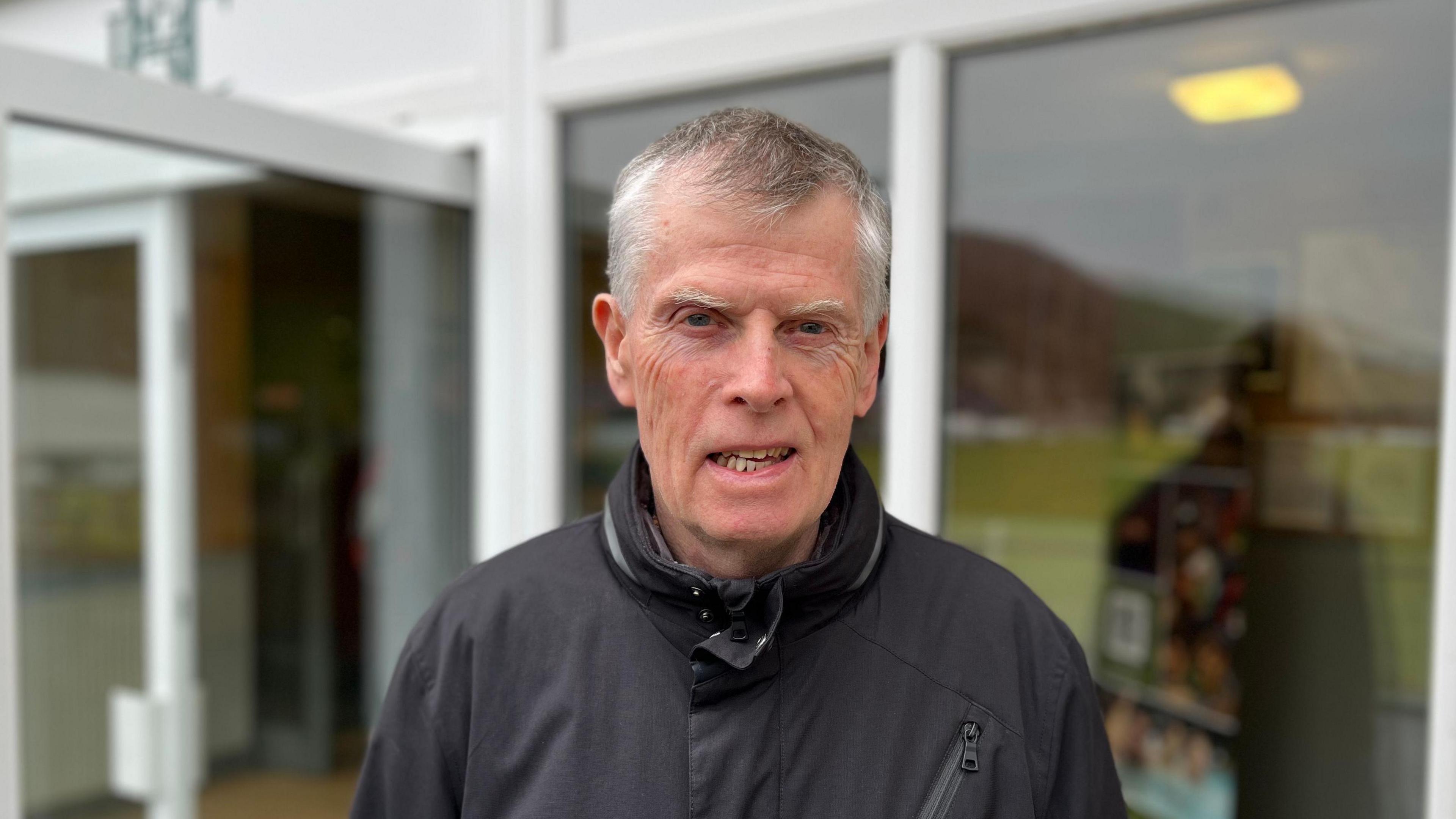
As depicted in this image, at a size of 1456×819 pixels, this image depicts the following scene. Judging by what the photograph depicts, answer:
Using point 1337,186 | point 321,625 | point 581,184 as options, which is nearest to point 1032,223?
point 1337,186

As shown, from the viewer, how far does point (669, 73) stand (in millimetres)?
2848

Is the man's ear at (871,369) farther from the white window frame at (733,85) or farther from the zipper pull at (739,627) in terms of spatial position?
the white window frame at (733,85)

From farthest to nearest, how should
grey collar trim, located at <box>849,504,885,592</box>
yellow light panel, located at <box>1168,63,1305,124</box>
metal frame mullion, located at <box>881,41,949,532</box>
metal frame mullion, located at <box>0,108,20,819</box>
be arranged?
metal frame mullion, located at <box>881,41,949,532</box>, yellow light panel, located at <box>1168,63,1305,124</box>, metal frame mullion, located at <box>0,108,20,819</box>, grey collar trim, located at <box>849,504,885,592</box>

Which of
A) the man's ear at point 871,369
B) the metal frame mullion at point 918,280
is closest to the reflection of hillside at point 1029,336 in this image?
the metal frame mullion at point 918,280

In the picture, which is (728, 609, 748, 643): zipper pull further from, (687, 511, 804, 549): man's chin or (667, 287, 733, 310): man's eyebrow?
(667, 287, 733, 310): man's eyebrow

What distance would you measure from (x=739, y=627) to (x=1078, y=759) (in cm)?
43

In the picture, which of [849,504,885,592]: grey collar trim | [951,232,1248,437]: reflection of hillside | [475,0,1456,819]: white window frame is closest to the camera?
[849,504,885,592]: grey collar trim

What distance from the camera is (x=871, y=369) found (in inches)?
50.4

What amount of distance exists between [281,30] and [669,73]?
156 centimetres

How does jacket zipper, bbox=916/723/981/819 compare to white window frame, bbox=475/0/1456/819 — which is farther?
white window frame, bbox=475/0/1456/819

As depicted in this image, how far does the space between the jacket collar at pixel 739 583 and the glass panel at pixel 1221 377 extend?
1.49 m

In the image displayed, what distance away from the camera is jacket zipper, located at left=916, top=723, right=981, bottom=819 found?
1144mm

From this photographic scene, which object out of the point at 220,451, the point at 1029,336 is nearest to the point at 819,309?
the point at 1029,336

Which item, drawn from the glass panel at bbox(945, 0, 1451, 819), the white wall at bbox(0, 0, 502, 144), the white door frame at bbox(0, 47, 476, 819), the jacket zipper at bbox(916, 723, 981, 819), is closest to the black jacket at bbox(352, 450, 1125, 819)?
the jacket zipper at bbox(916, 723, 981, 819)
